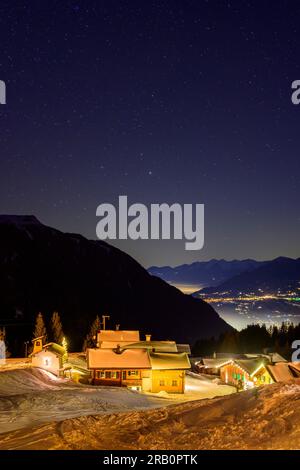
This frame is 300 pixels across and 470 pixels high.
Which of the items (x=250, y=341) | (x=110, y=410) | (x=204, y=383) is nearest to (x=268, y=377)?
(x=204, y=383)

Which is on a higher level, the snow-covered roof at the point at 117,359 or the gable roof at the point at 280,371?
the snow-covered roof at the point at 117,359

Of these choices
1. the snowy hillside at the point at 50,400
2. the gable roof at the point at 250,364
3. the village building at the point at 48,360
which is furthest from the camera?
the village building at the point at 48,360

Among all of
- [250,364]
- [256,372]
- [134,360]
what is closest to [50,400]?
[134,360]

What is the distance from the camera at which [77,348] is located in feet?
462

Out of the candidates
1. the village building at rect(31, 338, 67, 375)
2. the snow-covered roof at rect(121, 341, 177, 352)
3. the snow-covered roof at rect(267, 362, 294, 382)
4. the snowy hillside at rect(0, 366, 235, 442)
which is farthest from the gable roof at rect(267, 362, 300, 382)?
the village building at rect(31, 338, 67, 375)

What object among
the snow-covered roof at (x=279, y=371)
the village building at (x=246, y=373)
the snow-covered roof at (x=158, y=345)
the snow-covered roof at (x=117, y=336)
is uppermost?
the snow-covered roof at (x=117, y=336)

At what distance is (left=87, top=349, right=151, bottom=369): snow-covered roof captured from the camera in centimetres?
5653

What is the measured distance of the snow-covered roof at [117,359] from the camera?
56531 millimetres

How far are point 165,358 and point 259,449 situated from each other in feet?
146

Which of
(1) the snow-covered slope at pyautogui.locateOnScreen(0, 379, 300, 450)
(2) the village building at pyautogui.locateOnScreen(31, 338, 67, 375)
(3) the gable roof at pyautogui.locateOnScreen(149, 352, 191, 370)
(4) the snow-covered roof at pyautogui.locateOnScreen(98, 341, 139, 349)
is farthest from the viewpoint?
(4) the snow-covered roof at pyautogui.locateOnScreen(98, 341, 139, 349)

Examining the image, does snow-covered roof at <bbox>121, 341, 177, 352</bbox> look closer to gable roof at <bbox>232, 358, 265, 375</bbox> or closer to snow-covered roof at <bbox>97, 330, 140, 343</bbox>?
snow-covered roof at <bbox>97, 330, 140, 343</bbox>

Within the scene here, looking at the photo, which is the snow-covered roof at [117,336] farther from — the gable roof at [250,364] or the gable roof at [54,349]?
the gable roof at [250,364]

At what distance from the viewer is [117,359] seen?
2275 inches

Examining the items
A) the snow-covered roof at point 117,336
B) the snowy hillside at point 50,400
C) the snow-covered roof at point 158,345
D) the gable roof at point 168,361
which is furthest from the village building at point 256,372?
the snow-covered roof at point 117,336
